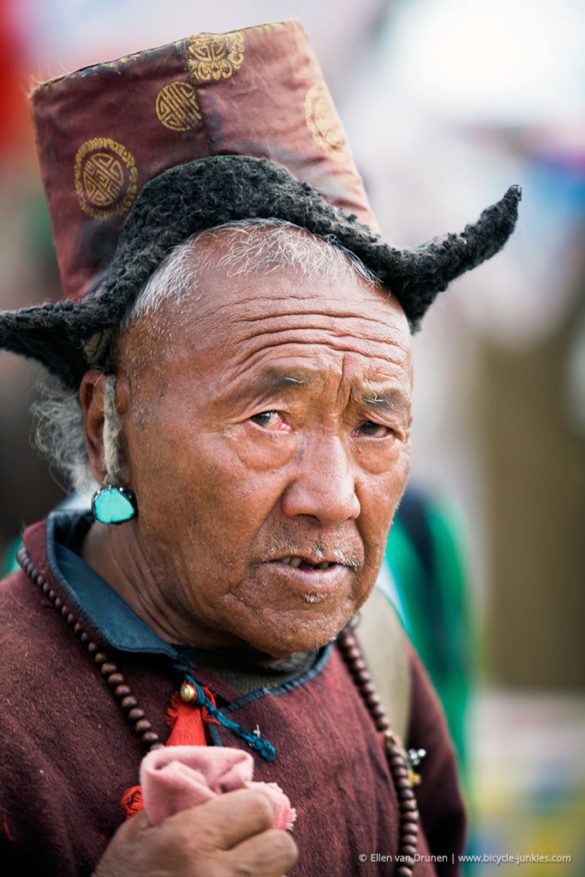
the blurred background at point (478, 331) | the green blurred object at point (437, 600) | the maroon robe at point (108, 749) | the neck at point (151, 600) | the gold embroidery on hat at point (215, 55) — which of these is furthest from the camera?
the blurred background at point (478, 331)

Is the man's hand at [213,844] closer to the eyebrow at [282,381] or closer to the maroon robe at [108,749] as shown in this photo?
the maroon robe at [108,749]

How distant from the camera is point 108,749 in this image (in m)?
2.29

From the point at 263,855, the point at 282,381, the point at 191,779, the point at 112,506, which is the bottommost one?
the point at 263,855

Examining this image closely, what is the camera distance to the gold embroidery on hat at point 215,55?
2383mm

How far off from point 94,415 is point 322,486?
620 millimetres

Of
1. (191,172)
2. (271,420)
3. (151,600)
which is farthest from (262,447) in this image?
(191,172)

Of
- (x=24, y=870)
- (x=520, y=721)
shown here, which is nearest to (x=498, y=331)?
(x=520, y=721)

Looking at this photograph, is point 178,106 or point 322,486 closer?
point 322,486

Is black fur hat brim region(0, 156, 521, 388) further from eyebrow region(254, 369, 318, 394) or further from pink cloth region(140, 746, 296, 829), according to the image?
pink cloth region(140, 746, 296, 829)

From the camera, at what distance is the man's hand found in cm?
193

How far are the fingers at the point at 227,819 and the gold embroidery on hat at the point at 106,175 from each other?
1.31 m

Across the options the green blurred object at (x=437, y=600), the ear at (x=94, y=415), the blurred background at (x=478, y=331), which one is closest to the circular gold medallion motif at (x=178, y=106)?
the ear at (x=94, y=415)

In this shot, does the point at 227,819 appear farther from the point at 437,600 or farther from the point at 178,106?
the point at 437,600

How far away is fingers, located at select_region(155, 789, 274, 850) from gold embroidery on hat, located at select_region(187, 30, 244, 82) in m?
1.52
